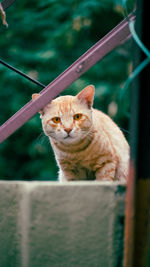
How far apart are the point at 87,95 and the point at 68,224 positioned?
1047mm

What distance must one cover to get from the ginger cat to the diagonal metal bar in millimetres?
560

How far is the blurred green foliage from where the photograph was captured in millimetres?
5504

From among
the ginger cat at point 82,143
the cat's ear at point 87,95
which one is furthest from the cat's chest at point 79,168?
the cat's ear at point 87,95

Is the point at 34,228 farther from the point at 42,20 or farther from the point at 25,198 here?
the point at 42,20

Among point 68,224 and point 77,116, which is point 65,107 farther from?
point 68,224

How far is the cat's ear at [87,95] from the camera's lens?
2.15 meters

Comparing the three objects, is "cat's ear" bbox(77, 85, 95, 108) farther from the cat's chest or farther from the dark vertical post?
the dark vertical post

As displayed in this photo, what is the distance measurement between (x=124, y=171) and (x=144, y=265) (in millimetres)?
976

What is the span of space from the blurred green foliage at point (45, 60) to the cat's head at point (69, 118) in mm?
3163

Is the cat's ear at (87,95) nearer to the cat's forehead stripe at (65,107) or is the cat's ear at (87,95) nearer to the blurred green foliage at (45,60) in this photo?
the cat's forehead stripe at (65,107)

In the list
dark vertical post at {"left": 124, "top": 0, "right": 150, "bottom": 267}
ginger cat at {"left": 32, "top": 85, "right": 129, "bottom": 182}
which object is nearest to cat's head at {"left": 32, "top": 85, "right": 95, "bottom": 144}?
ginger cat at {"left": 32, "top": 85, "right": 129, "bottom": 182}

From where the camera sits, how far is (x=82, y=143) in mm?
2109

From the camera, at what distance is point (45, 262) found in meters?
1.29

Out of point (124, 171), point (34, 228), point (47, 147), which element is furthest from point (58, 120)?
point (47, 147)
